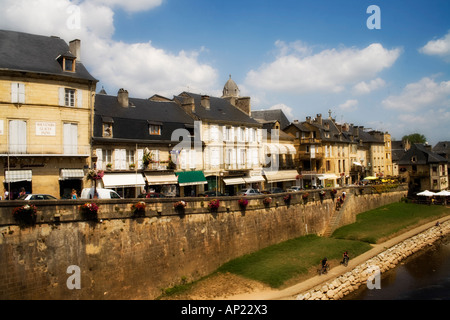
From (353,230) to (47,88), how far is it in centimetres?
2825

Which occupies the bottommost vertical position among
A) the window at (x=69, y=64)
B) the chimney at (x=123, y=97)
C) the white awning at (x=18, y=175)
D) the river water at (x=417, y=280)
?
the river water at (x=417, y=280)

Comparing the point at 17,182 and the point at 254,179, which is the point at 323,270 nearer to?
the point at 254,179

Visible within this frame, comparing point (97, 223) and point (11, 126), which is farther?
point (11, 126)

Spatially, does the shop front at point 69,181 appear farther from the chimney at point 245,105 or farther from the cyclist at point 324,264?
the chimney at point 245,105

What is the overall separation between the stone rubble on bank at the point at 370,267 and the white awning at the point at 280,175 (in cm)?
1559

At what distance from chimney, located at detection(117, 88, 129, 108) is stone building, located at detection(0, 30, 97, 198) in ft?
17.9

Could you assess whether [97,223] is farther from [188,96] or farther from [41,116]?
[188,96]

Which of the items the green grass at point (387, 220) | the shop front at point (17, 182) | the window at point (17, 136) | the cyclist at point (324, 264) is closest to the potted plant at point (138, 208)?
the shop front at point (17, 182)

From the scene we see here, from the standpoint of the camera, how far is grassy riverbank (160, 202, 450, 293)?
21.8 m

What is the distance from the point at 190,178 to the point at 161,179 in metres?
3.05

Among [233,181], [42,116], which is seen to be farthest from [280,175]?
[42,116]

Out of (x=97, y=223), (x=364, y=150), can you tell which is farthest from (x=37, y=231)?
(x=364, y=150)

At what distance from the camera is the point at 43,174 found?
78.8 feet

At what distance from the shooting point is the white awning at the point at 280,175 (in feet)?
140
